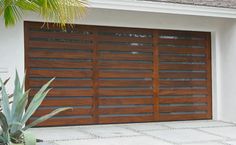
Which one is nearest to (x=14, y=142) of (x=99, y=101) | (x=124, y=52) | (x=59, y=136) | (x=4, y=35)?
(x=59, y=136)

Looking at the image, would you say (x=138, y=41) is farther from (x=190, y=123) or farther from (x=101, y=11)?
(x=190, y=123)

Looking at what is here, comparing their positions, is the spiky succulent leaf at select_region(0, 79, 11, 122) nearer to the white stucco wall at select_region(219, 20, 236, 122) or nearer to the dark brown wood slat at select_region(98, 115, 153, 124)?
the dark brown wood slat at select_region(98, 115, 153, 124)

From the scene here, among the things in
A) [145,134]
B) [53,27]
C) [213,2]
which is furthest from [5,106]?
[213,2]

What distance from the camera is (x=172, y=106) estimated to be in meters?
11.5

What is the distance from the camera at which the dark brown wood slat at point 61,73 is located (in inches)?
394

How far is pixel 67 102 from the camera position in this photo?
1034 cm

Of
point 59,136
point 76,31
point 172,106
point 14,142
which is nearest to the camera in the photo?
point 14,142

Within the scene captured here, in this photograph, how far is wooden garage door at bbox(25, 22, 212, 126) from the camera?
33.3ft

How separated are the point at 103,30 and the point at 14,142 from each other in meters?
5.06

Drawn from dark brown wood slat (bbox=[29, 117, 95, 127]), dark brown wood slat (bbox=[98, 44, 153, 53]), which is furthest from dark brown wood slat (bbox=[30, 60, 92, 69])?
dark brown wood slat (bbox=[29, 117, 95, 127])

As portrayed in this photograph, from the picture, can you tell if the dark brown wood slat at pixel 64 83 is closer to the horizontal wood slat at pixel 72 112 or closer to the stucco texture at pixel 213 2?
the horizontal wood slat at pixel 72 112

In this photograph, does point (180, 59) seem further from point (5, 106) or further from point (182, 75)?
point (5, 106)

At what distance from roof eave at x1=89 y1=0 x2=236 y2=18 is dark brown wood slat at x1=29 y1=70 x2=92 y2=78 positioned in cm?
178

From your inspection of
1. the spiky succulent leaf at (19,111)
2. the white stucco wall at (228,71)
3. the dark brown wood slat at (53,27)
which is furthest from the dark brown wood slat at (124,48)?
the spiky succulent leaf at (19,111)
